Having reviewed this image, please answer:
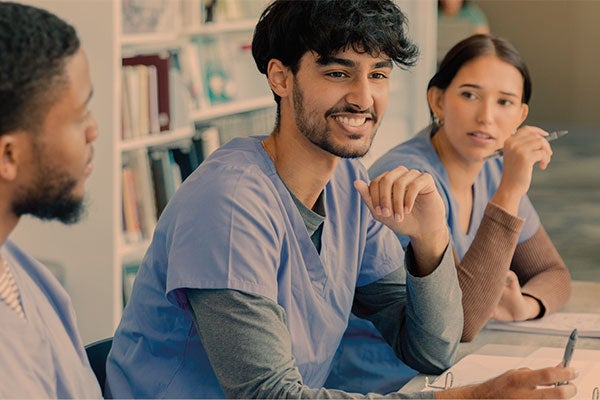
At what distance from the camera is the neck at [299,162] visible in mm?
1616

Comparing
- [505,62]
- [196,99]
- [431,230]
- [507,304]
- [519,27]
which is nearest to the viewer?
[431,230]

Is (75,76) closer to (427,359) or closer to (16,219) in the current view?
(16,219)

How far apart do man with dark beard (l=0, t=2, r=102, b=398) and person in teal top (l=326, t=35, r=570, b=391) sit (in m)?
1.00

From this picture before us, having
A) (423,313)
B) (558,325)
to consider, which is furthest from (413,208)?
(558,325)

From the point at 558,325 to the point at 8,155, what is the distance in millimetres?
1423

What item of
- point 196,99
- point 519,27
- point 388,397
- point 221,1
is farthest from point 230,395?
point 519,27

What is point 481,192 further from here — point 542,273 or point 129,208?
point 129,208

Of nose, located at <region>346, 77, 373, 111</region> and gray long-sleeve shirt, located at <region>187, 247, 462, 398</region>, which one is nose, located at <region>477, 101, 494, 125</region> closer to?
nose, located at <region>346, 77, 373, 111</region>

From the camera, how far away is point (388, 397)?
139cm

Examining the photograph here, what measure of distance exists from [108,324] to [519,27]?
24.0ft

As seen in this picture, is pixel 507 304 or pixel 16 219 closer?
pixel 16 219

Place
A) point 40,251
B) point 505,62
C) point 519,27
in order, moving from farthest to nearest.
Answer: point 519,27 → point 40,251 → point 505,62

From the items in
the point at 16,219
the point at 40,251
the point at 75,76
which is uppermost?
the point at 75,76

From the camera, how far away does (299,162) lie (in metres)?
1.62
